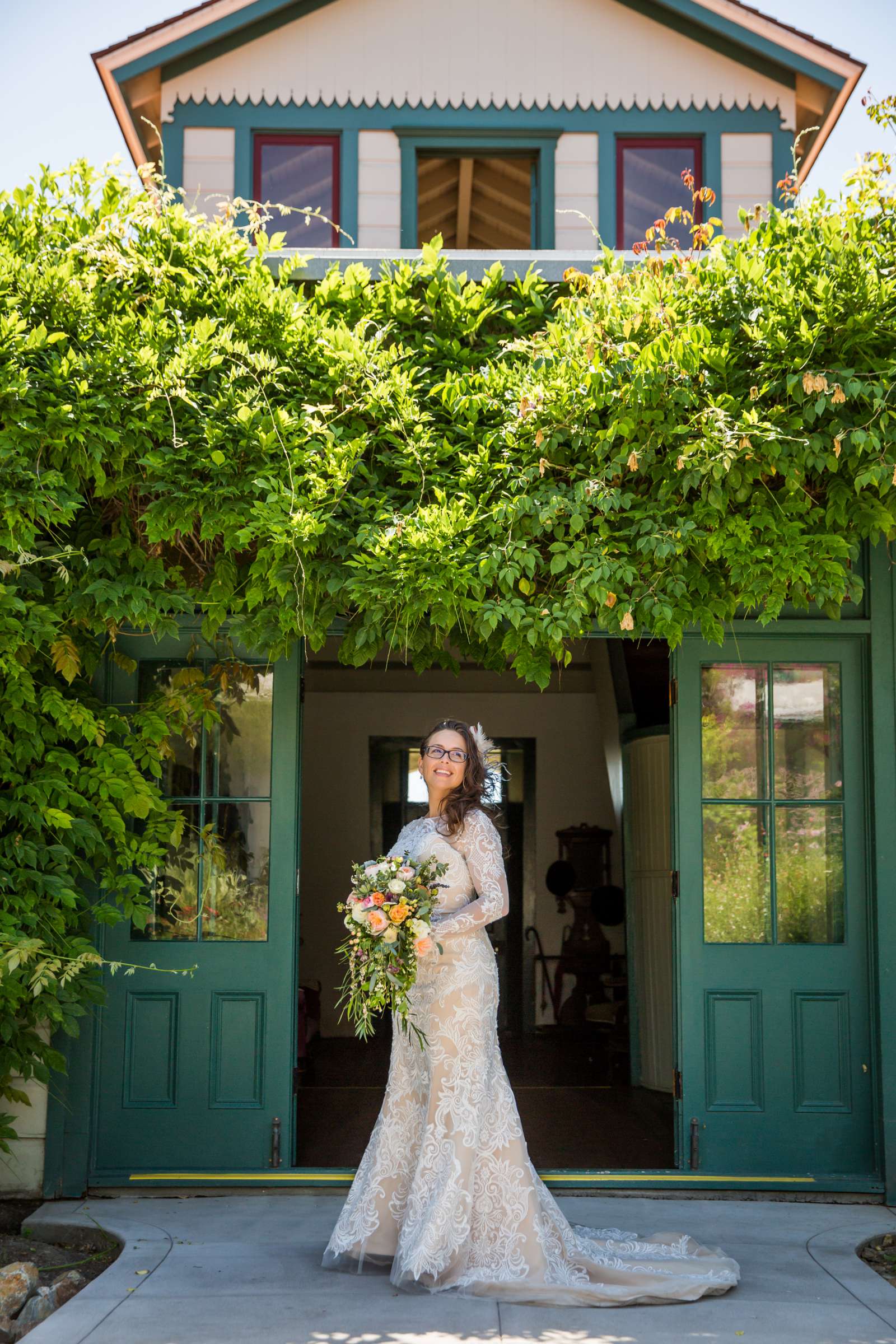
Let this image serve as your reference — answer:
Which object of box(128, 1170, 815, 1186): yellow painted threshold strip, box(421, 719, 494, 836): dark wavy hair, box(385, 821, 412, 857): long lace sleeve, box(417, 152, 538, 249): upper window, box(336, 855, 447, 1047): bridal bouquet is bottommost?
box(128, 1170, 815, 1186): yellow painted threshold strip

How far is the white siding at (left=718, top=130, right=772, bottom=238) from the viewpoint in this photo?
24.9 feet

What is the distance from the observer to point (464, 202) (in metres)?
8.92

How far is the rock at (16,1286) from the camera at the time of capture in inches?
138

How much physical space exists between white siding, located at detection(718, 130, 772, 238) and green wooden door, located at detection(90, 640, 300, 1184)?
469 centimetres

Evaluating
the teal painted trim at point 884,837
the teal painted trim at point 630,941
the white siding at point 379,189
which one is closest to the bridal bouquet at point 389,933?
the teal painted trim at point 884,837

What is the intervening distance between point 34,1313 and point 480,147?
6953 mm

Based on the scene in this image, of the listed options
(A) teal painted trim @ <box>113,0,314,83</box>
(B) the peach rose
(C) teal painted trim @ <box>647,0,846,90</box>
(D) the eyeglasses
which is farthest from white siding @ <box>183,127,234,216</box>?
(B) the peach rose

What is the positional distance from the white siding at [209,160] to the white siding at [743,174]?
3.26m

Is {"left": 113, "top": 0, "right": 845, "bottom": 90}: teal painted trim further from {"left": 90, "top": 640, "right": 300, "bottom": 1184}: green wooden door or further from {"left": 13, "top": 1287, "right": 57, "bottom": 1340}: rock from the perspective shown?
{"left": 13, "top": 1287, "right": 57, "bottom": 1340}: rock

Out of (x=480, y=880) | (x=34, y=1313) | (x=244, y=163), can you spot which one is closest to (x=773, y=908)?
(x=480, y=880)

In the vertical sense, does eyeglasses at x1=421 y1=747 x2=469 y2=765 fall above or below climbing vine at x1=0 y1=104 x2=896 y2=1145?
below

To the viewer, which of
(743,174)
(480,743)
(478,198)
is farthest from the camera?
(478,198)

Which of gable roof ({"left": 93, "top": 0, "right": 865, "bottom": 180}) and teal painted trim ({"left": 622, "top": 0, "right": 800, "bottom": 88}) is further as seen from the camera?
teal painted trim ({"left": 622, "top": 0, "right": 800, "bottom": 88})

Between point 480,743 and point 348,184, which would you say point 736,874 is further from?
point 348,184
